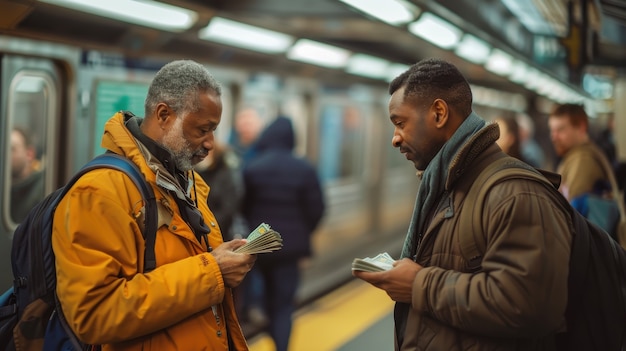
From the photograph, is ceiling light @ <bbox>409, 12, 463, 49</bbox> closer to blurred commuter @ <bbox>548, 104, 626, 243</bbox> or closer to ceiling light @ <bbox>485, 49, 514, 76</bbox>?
blurred commuter @ <bbox>548, 104, 626, 243</bbox>

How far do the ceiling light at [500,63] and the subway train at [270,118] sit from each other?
5.58 ft

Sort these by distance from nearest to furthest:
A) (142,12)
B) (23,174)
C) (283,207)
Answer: (23,174) < (142,12) < (283,207)

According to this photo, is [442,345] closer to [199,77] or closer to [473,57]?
[199,77]

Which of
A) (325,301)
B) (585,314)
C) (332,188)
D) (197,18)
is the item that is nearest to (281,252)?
(197,18)

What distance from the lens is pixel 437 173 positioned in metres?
2.07

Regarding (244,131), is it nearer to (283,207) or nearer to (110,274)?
(283,207)

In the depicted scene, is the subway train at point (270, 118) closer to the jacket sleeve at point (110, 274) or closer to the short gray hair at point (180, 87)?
the short gray hair at point (180, 87)

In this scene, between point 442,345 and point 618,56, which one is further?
point 618,56

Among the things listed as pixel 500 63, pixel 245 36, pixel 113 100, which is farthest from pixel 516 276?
pixel 500 63

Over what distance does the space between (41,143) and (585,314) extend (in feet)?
10.2

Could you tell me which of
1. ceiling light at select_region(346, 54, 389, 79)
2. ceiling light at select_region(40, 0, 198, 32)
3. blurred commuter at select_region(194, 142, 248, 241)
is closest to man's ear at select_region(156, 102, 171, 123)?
ceiling light at select_region(40, 0, 198, 32)

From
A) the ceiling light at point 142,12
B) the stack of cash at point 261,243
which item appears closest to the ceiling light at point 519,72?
the ceiling light at point 142,12

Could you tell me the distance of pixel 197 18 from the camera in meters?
4.39

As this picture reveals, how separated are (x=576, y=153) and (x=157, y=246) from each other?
2644 millimetres
